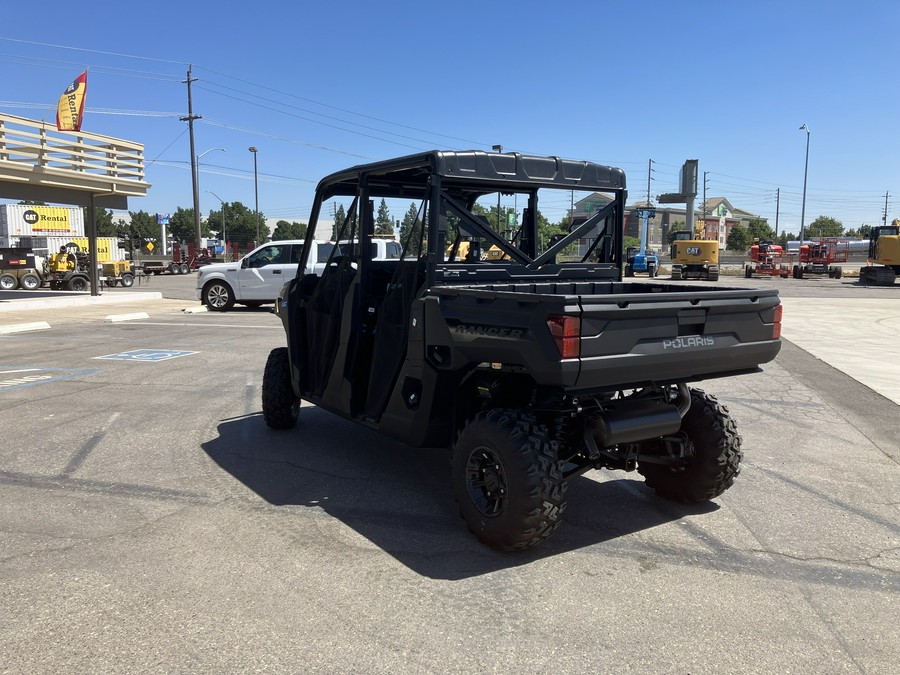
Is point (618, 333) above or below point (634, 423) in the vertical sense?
above

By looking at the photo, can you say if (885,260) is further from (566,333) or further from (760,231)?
(760,231)

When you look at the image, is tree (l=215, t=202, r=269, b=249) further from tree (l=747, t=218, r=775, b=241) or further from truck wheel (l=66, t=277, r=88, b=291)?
truck wheel (l=66, t=277, r=88, b=291)

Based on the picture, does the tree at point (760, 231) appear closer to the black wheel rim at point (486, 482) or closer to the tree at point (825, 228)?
the tree at point (825, 228)

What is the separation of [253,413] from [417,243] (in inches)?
132

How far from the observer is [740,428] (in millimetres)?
6840

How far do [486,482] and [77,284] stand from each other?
27790 mm

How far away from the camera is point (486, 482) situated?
13.1ft

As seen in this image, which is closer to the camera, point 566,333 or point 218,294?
point 566,333

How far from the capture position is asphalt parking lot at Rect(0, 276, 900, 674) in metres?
2.92

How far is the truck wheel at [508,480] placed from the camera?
3.65 metres

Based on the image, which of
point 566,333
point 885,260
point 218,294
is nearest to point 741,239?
point 885,260

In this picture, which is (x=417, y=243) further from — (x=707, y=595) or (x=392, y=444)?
(x=707, y=595)

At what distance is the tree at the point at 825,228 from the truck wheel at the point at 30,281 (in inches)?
4965

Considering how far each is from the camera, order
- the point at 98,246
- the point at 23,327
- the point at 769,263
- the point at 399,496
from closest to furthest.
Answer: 1. the point at 399,496
2. the point at 23,327
3. the point at 98,246
4. the point at 769,263
